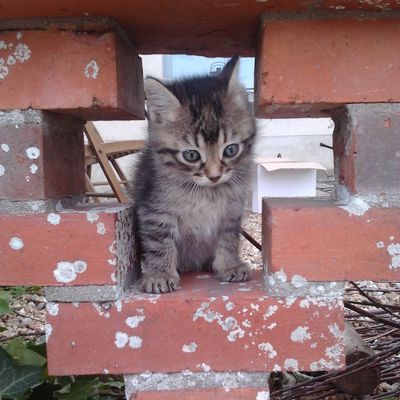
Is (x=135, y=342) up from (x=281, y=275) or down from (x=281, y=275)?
down

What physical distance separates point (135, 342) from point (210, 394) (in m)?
0.22

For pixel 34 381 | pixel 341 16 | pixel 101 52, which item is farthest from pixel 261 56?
pixel 34 381

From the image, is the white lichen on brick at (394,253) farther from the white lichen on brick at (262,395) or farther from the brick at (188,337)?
the white lichen on brick at (262,395)

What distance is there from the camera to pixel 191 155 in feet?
4.55

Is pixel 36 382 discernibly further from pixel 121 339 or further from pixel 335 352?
pixel 335 352

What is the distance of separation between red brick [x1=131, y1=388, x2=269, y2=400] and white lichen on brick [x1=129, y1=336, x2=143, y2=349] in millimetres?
118

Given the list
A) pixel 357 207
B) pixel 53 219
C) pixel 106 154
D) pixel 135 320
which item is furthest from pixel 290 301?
pixel 106 154

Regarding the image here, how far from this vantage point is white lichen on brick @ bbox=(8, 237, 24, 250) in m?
1.13

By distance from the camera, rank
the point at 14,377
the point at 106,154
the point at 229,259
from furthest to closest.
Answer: the point at 106,154
the point at 229,259
the point at 14,377

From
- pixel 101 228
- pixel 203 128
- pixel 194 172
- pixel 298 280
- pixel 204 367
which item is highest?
pixel 203 128

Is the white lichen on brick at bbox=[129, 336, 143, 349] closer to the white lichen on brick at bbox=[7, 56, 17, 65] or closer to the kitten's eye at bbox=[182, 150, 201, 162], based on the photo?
the kitten's eye at bbox=[182, 150, 201, 162]

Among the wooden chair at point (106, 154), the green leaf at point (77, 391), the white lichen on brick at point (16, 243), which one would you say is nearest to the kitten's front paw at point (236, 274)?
the green leaf at point (77, 391)

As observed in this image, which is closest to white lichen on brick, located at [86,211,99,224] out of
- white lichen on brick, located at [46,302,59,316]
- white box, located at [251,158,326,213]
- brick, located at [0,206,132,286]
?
brick, located at [0,206,132,286]

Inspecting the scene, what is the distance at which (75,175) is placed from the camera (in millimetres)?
1370
